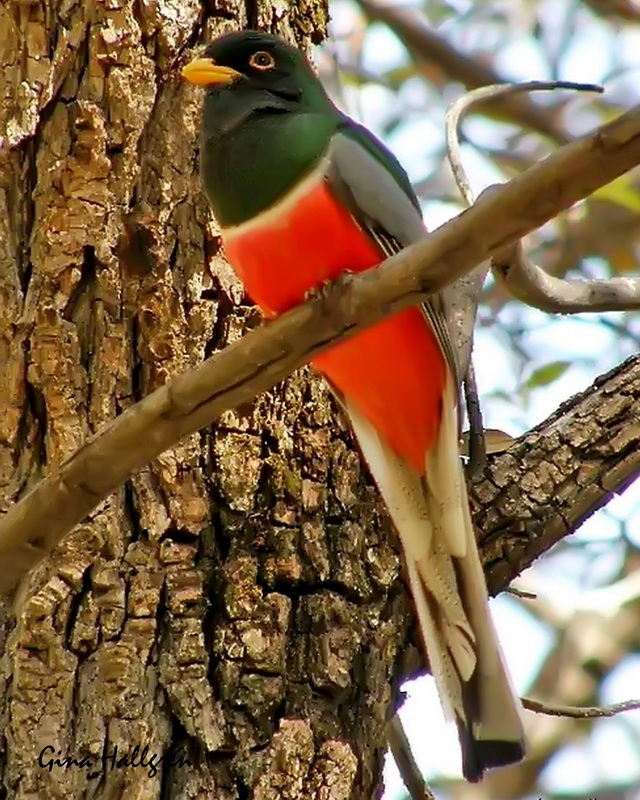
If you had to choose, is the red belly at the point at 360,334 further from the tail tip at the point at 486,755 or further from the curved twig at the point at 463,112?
the tail tip at the point at 486,755

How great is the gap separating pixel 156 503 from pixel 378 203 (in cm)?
71

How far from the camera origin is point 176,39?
2.96 meters

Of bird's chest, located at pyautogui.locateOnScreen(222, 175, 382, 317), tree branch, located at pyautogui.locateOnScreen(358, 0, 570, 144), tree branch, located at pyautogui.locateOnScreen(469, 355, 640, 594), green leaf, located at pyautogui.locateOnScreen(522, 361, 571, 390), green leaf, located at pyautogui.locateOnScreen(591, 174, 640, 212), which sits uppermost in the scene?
tree branch, located at pyautogui.locateOnScreen(358, 0, 570, 144)

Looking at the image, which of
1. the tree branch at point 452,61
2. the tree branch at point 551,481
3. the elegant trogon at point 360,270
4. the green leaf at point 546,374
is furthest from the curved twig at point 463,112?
the green leaf at point 546,374

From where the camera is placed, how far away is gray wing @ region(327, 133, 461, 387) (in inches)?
99.8

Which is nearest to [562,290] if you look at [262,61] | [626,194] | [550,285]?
[550,285]

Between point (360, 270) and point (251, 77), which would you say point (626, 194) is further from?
point (360, 270)

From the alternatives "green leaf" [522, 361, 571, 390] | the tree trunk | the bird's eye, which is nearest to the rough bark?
the tree trunk

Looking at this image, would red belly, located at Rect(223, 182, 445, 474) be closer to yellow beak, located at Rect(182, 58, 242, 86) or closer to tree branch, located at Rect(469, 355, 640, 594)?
tree branch, located at Rect(469, 355, 640, 594)

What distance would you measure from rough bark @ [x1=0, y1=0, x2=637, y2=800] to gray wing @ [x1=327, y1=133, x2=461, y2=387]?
0.30m

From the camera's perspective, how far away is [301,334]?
1.87 metres

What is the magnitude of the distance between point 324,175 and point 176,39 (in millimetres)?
642

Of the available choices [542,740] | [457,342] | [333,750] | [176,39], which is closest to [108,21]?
[176,39]

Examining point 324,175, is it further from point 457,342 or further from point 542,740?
point 542,740
